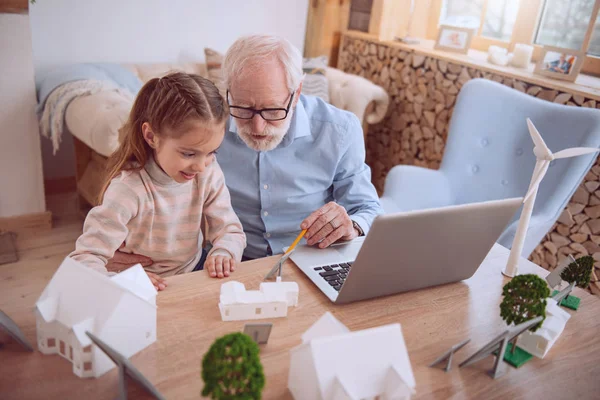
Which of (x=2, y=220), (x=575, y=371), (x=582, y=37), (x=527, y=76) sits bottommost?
(x=2, y=220)

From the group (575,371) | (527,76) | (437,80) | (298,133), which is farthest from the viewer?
(437,80)

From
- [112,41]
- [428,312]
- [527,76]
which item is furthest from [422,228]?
[112,41]

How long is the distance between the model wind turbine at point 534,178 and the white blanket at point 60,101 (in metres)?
1.87

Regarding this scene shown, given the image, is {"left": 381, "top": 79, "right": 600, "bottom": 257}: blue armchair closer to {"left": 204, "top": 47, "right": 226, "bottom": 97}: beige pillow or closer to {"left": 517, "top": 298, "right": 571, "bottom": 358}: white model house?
{"left": 517, "top": 298, "right": 571, "bottom": 358}: white model house

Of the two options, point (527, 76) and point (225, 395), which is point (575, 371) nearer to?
point (225, 395)

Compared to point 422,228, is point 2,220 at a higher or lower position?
lower

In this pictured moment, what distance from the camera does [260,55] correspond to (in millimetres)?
1337

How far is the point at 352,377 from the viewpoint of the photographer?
0.72 meters

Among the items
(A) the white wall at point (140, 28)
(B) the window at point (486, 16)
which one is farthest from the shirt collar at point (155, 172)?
(B) the window at point (486, 16)

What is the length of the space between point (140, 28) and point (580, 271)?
273 centimetres

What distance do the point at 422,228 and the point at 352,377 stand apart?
322mm

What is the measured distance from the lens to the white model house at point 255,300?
3.05 feet

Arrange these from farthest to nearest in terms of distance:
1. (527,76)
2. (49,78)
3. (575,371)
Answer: (49,78) → (527,76) → (575,371)

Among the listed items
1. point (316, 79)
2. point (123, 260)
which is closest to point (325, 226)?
point (123, 260)
